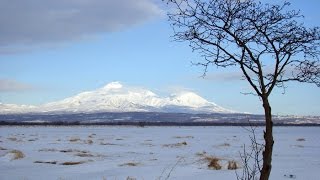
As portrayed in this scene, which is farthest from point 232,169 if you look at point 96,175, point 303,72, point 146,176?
point 303,72

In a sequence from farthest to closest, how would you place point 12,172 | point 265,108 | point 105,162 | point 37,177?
point 105,162 < point 12,172 < point 37,177 < point 265,108

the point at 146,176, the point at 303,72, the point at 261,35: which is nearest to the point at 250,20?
the point at 261,35

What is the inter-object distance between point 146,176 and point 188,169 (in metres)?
2.29

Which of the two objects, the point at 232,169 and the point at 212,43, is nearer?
the point at 212,43

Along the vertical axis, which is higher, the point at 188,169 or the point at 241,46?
the point at 241,46

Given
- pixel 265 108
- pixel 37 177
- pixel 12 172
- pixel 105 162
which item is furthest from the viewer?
pixel 105 162

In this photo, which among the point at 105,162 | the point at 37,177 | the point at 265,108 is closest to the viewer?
the point at 265,108

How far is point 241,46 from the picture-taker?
491cm

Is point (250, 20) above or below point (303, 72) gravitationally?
above

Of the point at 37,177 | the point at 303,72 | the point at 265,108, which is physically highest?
the point at 303,72

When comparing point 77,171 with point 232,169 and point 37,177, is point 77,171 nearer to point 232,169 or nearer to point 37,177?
point 37,177

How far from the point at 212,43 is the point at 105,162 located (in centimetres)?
1388

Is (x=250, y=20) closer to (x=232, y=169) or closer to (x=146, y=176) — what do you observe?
(x=146, y=176)

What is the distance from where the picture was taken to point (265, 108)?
473 centimetres
